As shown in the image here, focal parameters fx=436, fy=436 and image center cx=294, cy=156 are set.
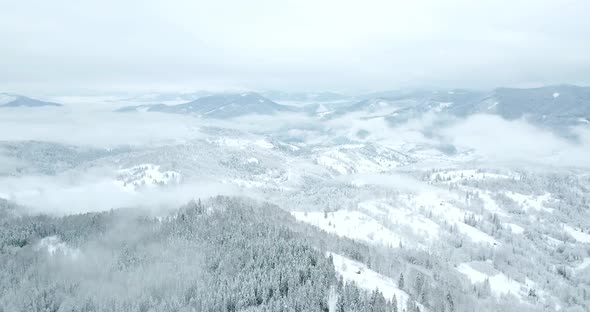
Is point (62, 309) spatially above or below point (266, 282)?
below

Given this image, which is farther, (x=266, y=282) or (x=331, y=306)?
(x=266, y=282)

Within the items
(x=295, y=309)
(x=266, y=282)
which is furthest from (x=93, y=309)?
(x=295, y=309)

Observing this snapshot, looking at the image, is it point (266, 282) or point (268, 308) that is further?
point (266, 282)

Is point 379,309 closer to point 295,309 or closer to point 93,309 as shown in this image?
point 295,309

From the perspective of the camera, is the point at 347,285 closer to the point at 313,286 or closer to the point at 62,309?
the point at 313,286

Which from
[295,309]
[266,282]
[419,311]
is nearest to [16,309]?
[266,282]

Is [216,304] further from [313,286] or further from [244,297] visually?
[313,286]

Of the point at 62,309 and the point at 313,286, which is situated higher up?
the point at 313,286
